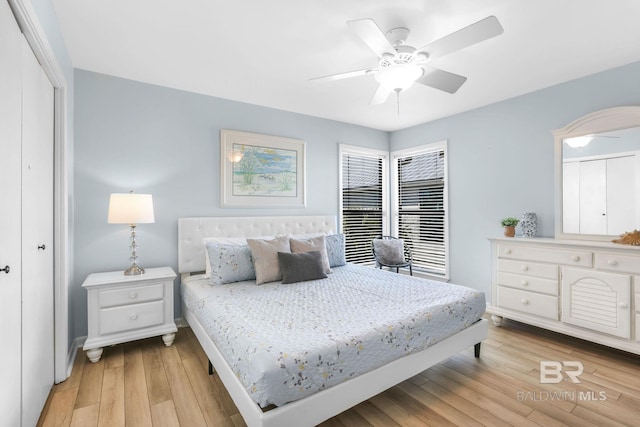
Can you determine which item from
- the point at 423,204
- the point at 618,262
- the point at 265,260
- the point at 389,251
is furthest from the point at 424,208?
the point at 265,260

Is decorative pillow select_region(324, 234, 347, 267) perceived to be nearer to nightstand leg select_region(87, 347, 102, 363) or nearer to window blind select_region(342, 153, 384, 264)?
window blind select_region(342, 153, 384, 264)

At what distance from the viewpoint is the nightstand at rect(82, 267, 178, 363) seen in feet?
8.28

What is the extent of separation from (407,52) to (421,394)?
7.56ft

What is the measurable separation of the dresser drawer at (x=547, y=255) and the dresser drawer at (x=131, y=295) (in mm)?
3440

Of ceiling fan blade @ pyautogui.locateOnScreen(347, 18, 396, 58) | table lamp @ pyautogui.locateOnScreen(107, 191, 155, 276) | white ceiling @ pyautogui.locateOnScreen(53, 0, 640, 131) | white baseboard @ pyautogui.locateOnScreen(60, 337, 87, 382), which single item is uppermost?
white ceiling @ pyautogui.locateOnScreen(53, 0, 640, 131)

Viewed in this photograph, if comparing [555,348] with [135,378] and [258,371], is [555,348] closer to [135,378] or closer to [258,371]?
[258,371]

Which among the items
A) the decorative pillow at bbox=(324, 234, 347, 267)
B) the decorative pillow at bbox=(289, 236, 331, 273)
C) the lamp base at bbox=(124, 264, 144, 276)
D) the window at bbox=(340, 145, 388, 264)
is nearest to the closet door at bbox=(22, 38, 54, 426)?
the lamp base at bbox=(124, 264, 144, 276)

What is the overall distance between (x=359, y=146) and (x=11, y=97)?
391 cm

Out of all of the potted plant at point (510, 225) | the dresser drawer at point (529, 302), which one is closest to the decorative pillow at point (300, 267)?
the dresser drawer at point (529, 302)

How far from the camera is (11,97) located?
55.7 inches

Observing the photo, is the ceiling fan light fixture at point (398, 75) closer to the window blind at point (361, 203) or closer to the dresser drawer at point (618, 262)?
the dresser drawer at point (618, 262)

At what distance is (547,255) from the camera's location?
2.98 metres

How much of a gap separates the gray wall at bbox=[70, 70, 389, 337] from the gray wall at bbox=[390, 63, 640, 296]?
8.05 ft

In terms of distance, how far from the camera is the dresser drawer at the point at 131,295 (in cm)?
256
